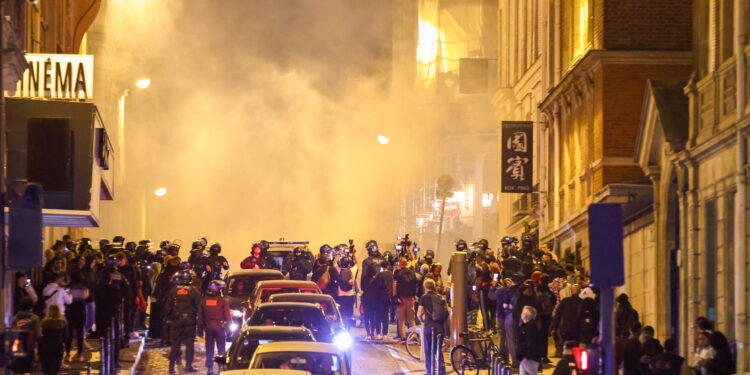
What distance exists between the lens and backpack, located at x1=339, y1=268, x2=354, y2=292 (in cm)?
2984

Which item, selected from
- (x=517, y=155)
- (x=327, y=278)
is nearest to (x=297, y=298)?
(x=327, y=278)

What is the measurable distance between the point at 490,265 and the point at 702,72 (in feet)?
23.6

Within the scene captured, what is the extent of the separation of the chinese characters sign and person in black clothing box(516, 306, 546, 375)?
60.5ft

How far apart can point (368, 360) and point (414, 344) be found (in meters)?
1.23

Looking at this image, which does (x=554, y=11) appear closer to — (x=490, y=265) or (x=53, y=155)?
(x=490, y=265)

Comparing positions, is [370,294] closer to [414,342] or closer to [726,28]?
[414,342]

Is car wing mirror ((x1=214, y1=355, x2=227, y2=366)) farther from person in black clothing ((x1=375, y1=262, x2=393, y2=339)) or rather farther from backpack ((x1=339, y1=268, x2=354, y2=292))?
backpack ((x1=339, y1=268, x2=354, y2=292))

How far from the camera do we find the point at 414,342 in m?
26.6

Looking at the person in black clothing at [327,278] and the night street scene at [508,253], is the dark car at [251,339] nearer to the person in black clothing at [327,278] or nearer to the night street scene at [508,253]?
the night street scene at [508,253]

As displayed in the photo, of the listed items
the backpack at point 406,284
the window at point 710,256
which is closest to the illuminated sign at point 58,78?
the backpack at point 406,284

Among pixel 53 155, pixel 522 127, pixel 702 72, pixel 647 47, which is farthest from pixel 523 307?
pixel 522 127

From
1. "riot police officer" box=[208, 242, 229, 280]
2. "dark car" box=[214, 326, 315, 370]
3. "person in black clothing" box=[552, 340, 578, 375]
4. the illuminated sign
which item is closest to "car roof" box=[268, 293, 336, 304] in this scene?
"dark car" box=[214, 326, 315, 370]

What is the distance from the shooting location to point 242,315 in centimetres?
2658

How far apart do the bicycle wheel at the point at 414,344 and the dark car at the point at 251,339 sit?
350 inches
